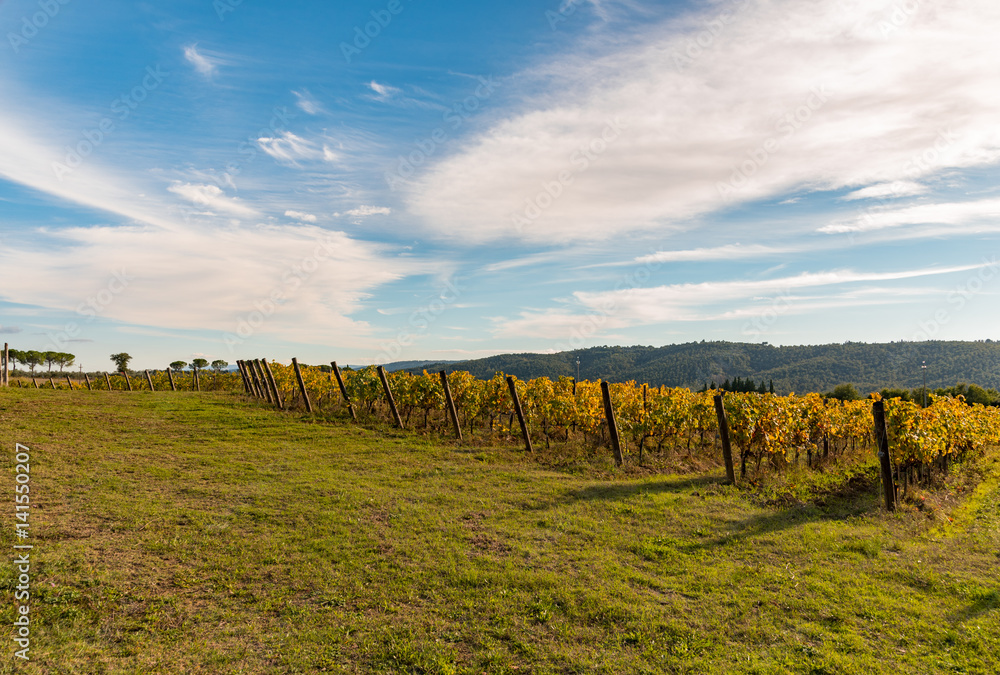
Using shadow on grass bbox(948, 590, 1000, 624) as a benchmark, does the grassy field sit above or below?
above

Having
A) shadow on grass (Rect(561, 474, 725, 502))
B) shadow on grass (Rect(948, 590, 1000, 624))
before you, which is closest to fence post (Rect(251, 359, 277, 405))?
shadow on grass (Rect(561, 474, 725, 502))

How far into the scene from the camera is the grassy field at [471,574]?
504cm

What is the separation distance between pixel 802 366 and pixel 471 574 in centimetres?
21041

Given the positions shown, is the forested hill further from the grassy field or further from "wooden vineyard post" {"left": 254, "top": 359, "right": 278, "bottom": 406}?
the grassy field

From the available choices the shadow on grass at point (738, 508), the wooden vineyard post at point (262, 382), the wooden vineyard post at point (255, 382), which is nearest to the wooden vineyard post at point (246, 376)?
the wooden vineyard post at point (255, 382)

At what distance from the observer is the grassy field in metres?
5.04

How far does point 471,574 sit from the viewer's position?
681cm

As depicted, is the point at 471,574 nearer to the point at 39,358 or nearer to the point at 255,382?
the point at 255,382

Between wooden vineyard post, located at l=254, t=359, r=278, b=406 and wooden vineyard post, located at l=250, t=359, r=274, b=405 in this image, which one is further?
wooden vineyard post, located at l=250, t=359, r=274, b=405

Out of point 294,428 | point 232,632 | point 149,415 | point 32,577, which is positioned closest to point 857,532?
point 232,632

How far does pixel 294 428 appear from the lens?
18109mm

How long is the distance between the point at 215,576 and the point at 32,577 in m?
1.91

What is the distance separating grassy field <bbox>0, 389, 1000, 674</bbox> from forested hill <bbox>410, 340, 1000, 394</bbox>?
116m

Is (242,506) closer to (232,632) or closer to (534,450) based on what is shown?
(232,632)
